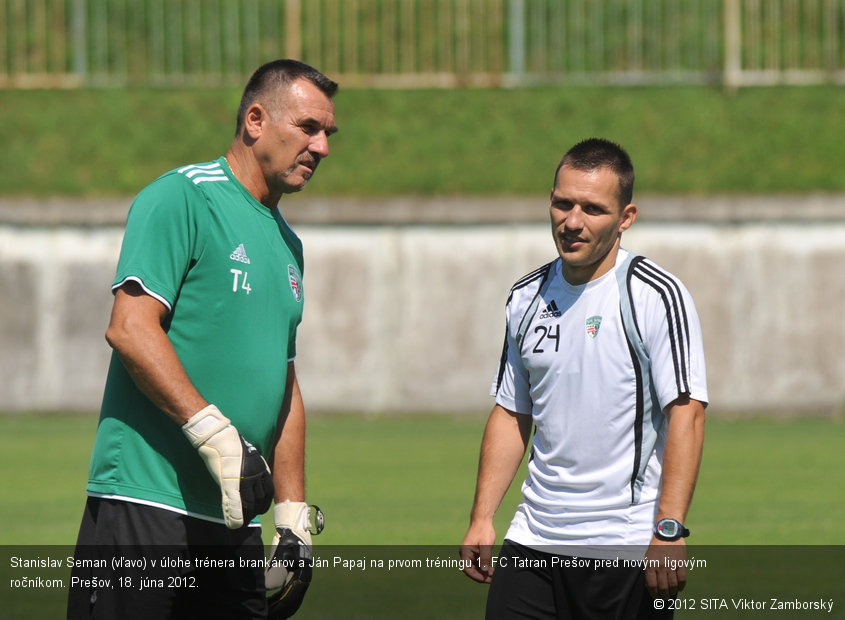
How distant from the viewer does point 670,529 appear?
4211 millimetres

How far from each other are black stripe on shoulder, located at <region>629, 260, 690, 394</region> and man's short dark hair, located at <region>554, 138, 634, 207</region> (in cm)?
37

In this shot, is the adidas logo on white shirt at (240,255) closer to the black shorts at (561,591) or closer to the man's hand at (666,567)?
the black shorts at (561,591)

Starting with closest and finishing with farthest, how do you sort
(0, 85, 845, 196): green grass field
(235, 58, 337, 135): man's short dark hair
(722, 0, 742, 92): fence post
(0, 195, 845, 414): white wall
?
(235, 58, 337, 135): man's short dark hair → (0, 195, 845, 414): white wall → (0, 85, 845, 196): green grass field → (722, 0, 742, 92): fence post

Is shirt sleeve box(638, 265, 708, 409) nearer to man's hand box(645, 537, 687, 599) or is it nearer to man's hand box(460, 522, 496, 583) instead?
man's hand box(645, 537, 687, 599)

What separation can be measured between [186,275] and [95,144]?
17062mm

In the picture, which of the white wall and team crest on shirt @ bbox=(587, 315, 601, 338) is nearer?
team crest on shirt @ bbox=(587, 315, 601, 338)

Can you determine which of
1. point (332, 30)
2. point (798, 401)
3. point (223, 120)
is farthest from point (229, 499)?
point (332, 30)

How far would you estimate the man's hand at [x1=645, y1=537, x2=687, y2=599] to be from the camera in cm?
420

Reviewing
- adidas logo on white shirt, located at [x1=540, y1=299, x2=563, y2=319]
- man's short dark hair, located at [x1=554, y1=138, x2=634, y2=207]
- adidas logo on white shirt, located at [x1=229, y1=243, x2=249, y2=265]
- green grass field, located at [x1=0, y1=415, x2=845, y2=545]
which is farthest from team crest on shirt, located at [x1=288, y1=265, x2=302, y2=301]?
green grass field, located at [x1=0, y1=415, x2=845, y2=545]

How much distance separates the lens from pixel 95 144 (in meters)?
20.5

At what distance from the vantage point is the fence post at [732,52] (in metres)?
21.9

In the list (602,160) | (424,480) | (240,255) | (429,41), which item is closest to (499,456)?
(602,160)

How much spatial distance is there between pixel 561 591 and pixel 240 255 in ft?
5.67

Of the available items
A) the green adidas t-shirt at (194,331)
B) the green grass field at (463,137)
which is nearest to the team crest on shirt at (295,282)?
the green adidas t-shirt at (194,331)
